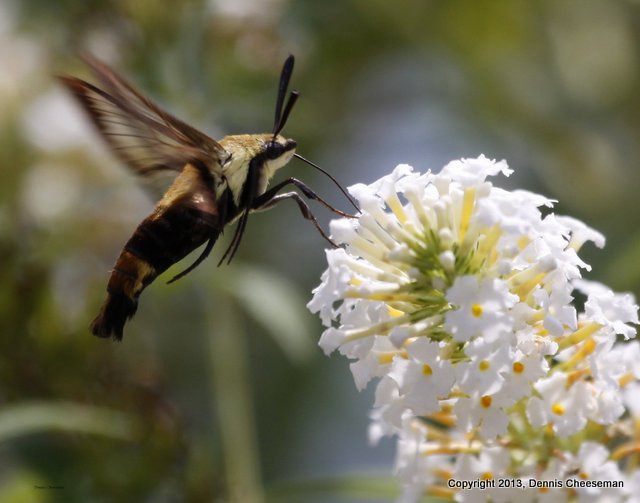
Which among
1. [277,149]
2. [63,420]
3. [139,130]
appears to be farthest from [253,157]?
[63,420]

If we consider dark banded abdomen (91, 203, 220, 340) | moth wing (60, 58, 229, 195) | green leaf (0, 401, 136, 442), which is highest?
moth wing (60, 58, 229, 195)

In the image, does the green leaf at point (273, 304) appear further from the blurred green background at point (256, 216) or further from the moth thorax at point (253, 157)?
the moth thorax at point (253, 157)

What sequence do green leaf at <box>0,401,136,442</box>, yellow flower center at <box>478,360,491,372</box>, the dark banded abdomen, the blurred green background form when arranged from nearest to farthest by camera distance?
yellow flower center at <box>478,360,491,372</box>
the dark banded abdomen
green leaf at <box>0,401,136,442</box>
the blurred green background

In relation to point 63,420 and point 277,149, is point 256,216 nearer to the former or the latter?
point 63,420

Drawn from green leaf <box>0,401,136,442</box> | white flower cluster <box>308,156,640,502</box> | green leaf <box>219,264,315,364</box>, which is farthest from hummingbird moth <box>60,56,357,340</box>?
green leaf <box>219,264,315,364</box>

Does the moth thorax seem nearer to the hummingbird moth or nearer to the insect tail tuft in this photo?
the hummingbird moth

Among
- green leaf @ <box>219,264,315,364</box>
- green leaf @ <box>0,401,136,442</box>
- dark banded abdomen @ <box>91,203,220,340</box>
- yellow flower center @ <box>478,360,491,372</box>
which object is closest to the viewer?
yellow flower center @ <box>478,360,491,372</box>

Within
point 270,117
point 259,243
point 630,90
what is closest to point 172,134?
point 270,117

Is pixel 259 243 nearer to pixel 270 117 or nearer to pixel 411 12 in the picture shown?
pixel 270 117
